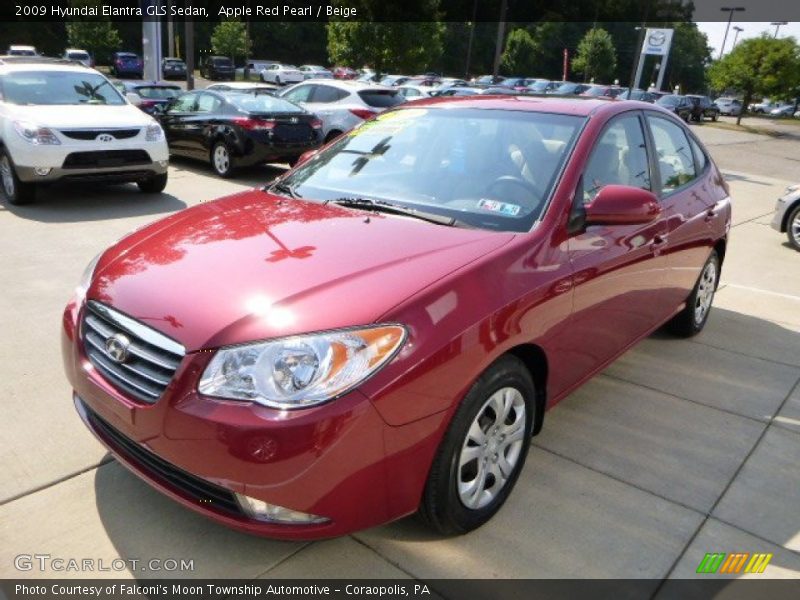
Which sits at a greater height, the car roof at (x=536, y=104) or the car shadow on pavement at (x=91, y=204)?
the car roof at (x=536, y=104)

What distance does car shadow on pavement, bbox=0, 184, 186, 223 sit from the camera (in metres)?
7.52

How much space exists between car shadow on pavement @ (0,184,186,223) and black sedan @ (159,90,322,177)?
1764 mm

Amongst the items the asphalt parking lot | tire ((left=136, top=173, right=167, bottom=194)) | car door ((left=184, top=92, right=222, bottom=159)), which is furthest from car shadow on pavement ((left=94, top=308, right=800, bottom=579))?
car door ((left=184, top=92, right=222, bottom=159))

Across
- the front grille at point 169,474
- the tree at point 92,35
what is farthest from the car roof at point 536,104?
Result: the tree at point 92,35

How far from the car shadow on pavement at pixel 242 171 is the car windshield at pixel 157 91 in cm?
340

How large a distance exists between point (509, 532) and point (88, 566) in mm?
1590

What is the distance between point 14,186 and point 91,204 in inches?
33.3

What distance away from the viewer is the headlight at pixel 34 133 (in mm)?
7402

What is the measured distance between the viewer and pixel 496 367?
2.48 m

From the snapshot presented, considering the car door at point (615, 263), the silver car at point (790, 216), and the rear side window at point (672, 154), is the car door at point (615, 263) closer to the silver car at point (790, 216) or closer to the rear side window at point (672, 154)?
the rear side window at point (672, 154)

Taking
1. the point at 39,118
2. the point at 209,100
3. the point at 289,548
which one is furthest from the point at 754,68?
the point at 289,548

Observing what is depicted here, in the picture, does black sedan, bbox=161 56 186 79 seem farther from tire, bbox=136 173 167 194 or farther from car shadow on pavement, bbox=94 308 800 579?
car shadow on pavement, bbox=94 308 800 579

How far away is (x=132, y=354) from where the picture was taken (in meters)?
2.30

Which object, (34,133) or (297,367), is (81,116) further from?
(297,367)
